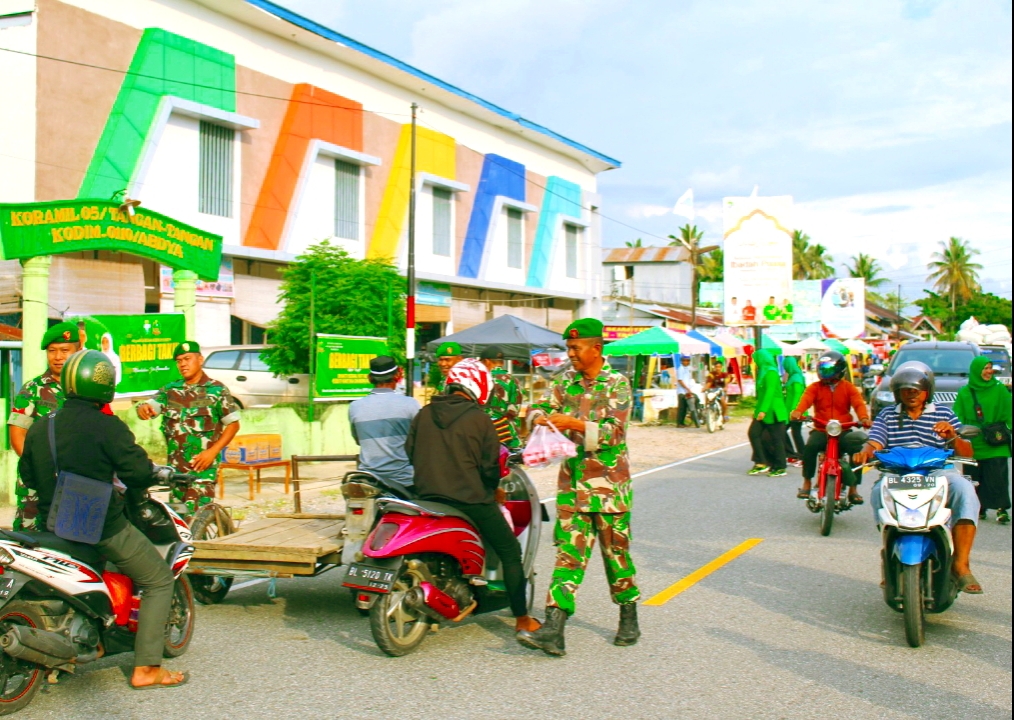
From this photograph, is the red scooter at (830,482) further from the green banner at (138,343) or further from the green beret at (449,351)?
the green banner at (138,343)

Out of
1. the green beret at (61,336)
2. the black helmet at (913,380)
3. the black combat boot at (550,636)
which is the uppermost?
the green beret at (61,336)

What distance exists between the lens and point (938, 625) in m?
6.06

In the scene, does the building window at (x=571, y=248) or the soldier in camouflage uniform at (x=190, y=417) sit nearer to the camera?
the soldier in camouflage uniform at (x=190, y=417)

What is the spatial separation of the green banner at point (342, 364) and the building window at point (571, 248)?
72.6 ft

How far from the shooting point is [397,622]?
5.26 metres

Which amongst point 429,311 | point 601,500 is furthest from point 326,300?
point 601,500

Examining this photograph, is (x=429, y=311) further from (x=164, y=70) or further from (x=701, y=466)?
(x=701, y=466)

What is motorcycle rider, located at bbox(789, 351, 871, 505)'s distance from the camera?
9.48 metres

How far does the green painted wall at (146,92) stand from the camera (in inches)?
764

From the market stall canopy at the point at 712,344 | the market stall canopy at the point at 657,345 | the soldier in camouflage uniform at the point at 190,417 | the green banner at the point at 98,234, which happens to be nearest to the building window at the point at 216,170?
the green banner at the point at 98,234

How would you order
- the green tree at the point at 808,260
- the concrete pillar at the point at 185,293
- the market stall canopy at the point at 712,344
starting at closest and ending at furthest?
the concrete pillar at the point at 185,293 < the market stall canopy at the point at 712,344 < the green tree at the point at 808,260

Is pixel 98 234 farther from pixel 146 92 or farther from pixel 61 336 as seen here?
pixel 146 92

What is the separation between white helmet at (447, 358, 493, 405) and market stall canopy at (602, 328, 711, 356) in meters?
18.3

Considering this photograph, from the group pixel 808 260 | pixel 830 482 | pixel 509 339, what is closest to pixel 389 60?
pixel 509 339
